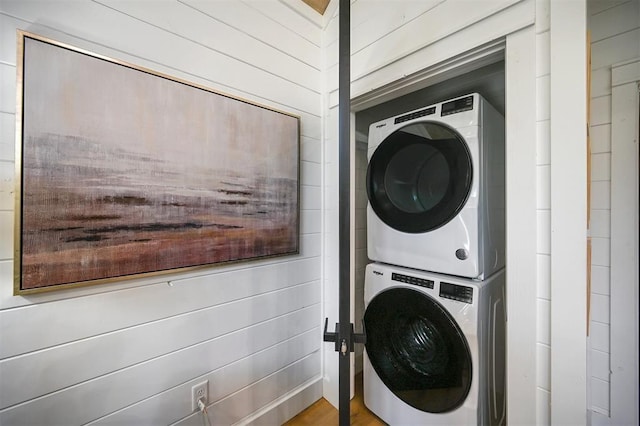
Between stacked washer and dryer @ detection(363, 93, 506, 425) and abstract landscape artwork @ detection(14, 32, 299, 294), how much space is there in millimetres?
657

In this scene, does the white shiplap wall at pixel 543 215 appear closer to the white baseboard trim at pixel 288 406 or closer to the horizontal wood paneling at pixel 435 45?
the horizontal wood paneling at pixel 435 45

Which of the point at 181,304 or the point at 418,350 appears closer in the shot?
the point at 181,304

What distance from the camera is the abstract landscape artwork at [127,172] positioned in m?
0.74

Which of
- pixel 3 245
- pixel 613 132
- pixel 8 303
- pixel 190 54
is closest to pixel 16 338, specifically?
pixel 8 303

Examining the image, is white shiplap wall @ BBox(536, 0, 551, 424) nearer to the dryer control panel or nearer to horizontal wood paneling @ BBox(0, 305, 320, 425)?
the dryer control panel

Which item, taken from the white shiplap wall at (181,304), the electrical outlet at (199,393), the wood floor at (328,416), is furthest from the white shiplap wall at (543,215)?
the electrical outlet at (199,393)

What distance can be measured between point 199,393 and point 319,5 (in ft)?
7.11

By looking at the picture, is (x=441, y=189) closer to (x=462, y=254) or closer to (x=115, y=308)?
(x=462, y=254)

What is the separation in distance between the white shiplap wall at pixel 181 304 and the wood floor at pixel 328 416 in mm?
65

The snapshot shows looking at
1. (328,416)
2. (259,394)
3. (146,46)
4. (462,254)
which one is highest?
(146,46)

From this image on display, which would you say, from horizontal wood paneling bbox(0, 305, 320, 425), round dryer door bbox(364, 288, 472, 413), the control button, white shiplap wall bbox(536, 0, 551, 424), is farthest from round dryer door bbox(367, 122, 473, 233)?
horizontal wood paneling bbox(0, 305, 320, 425)

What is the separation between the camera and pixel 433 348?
1.17 m

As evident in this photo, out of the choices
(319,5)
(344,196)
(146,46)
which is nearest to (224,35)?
(146,46)

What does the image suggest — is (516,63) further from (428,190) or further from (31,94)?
(31,94)
